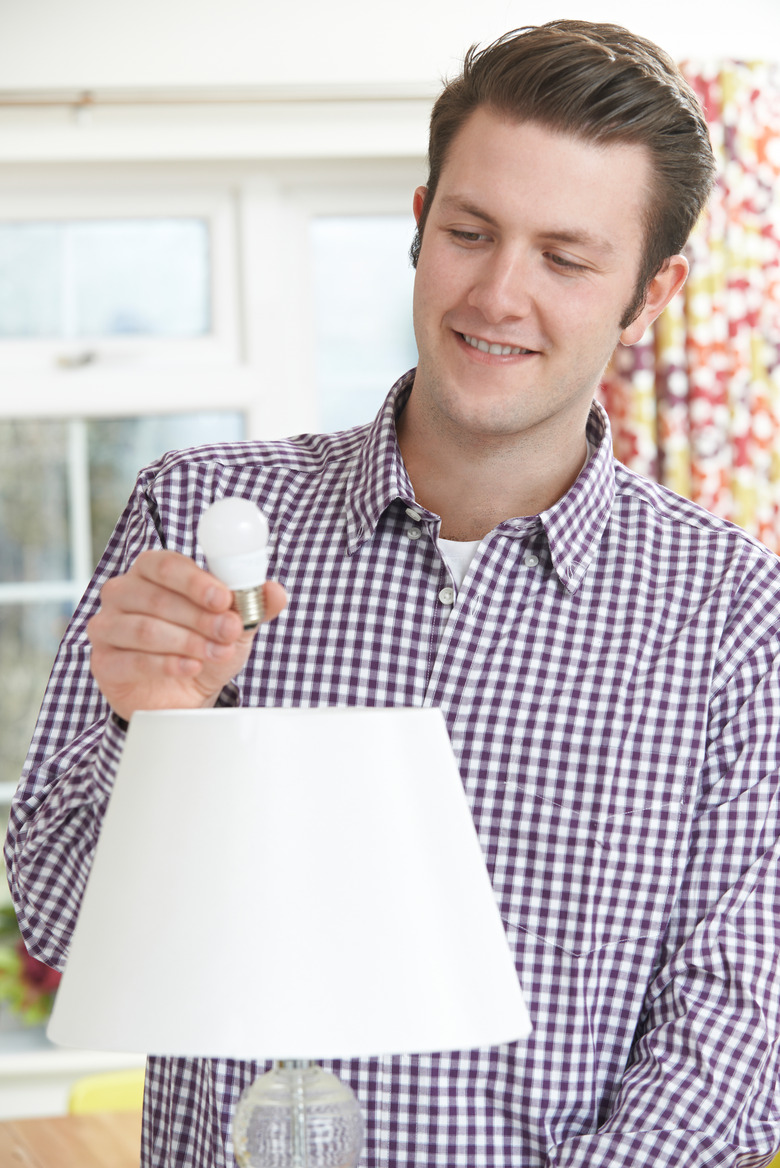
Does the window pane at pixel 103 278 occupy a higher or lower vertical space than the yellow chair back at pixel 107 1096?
higher

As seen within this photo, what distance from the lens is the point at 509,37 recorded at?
4.26 ft

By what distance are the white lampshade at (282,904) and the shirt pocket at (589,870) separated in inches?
19.1

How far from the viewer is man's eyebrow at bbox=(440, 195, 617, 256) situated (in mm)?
1135

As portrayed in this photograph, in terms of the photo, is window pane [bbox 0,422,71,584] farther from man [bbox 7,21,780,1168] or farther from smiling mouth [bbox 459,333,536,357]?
smiling mouth [bbox 459,333,536,357]

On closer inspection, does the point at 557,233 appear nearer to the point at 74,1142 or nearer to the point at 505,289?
the point at 505,289

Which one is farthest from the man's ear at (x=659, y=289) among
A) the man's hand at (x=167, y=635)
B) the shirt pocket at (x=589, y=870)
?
the man's hand at (x=167, y=635)

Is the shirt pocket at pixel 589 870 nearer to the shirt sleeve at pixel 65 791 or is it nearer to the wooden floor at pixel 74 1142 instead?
the shirt sleeve at pixel 65 791

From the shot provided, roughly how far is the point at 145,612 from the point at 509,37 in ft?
2.72

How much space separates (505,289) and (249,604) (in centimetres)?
55

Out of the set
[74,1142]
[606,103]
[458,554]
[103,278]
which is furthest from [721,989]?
[103,278]

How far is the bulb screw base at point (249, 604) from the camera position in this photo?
68 cm

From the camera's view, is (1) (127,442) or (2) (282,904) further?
(1) (127,442)

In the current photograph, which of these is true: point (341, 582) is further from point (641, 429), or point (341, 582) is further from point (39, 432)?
point (39, 432)

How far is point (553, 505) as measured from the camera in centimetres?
123
